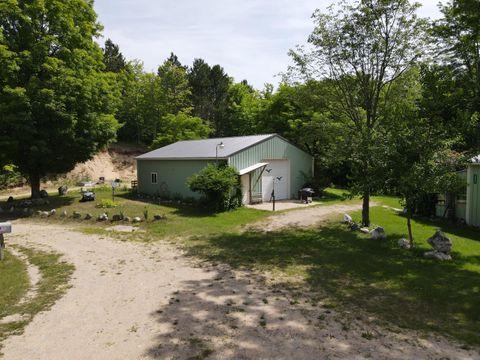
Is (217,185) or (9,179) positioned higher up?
(9,179)

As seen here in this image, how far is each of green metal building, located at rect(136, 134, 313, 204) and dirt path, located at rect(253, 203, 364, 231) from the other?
365cm

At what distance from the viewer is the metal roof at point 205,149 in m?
21.3

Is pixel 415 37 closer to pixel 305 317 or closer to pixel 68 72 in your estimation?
pixel 305 317

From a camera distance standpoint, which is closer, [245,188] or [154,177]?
[245,188]

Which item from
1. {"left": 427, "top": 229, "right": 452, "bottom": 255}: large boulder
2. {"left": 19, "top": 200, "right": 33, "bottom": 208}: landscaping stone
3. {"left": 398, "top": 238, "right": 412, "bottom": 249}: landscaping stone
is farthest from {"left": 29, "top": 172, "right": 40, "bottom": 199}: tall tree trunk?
{"left": 427, "top": 229, "right": 452, "bottom": 255}: large boulder

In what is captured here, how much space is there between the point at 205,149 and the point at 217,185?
5773 mm

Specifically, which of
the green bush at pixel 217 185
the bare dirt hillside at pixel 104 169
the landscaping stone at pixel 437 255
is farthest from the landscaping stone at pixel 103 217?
the bare dirt hillside at pixel 104 169

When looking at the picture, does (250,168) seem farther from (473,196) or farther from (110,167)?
(110,167)

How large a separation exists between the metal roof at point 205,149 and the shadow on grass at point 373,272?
8088 mm

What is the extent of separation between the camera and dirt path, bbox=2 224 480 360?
530cm

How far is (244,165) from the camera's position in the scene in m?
21.2

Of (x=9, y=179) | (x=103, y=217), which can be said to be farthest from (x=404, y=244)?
(x=9, y=179)

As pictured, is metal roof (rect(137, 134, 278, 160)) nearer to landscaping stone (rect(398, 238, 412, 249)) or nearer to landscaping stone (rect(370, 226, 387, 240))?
landscaping stone (rect(370, 226, 387, 240))

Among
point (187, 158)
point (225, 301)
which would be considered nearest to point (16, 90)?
point (187, 158)
